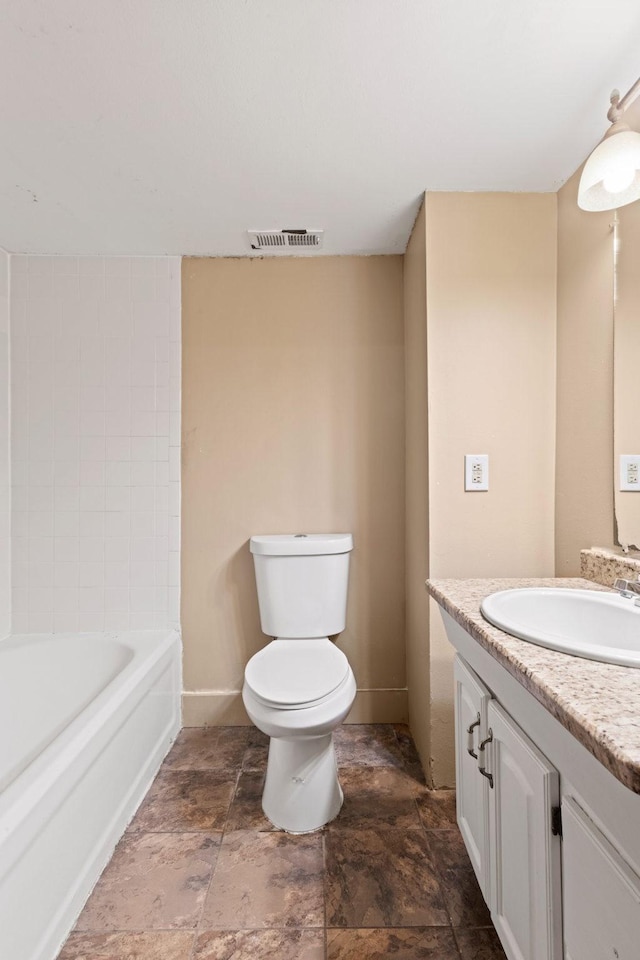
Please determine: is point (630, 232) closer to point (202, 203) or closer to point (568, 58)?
point (568, 58)

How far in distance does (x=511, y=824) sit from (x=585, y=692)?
449mm

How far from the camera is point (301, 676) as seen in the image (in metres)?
1.58

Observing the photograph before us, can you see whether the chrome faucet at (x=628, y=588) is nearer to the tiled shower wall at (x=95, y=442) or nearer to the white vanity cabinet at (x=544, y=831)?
the white vanity cabinet at (x=544, y=831)

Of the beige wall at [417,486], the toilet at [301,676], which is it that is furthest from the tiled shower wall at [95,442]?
the beige wall at [417,486]

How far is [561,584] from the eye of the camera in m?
1.36

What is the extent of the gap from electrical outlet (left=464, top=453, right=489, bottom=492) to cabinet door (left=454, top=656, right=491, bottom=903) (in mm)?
626

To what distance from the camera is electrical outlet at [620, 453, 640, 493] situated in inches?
51.8

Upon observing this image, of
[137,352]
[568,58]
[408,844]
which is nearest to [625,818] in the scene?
[408,844]

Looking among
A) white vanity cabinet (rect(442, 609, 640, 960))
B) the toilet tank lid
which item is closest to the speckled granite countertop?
white vanity cabinet (rect(442, 609, 640, 960))

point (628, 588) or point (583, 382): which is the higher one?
point (583, 382)

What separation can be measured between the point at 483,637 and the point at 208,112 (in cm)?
149

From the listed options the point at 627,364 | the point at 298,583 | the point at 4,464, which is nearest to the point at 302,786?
the point at 298,583

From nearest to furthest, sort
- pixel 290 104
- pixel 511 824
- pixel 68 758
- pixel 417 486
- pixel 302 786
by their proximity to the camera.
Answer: pixel 511 824 < pixel 68 758 < pixel 290 104 < pixel 302 786 < pixel 417 486

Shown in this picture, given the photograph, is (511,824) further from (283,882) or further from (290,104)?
(290,104)
